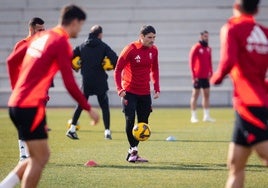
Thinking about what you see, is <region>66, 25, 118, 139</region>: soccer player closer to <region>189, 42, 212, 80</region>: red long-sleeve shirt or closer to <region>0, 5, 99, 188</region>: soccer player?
<region>189, 42, 212, 80</region>: red long-sleeve shirt

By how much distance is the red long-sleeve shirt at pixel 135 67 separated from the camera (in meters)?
12.1

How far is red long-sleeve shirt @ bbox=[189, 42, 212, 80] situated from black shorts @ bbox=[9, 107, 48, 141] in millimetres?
13926

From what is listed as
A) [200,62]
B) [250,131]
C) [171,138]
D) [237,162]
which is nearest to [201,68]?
[200,62]

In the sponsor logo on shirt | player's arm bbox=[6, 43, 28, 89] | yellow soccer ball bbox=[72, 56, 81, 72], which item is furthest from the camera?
yellow soccer ball bbox=[72, 56, 81, 72]

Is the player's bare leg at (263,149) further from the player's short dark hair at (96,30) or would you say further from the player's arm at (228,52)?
the player's short dark hair at (96,30)

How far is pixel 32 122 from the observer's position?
7582 mm

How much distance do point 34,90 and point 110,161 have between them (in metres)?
4.74

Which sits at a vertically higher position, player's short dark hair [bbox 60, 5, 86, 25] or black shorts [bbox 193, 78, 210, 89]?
player's short dark hair [bbox 60, 5, 86, 25]

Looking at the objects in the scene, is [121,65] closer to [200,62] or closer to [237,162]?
[237,162]

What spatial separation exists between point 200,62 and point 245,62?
1413 cm

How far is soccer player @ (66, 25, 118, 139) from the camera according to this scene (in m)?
16.2

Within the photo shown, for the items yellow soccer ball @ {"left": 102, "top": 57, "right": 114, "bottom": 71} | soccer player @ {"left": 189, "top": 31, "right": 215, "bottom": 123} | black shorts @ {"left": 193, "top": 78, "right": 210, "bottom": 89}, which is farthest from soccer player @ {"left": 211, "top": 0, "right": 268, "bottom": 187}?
black shorts @ {"left": 193, "top": 78, "right": 210, "bottom": 89}

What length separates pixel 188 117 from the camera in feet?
74.1

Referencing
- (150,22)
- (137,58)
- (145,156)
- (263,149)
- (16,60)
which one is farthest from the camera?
(150,22)
